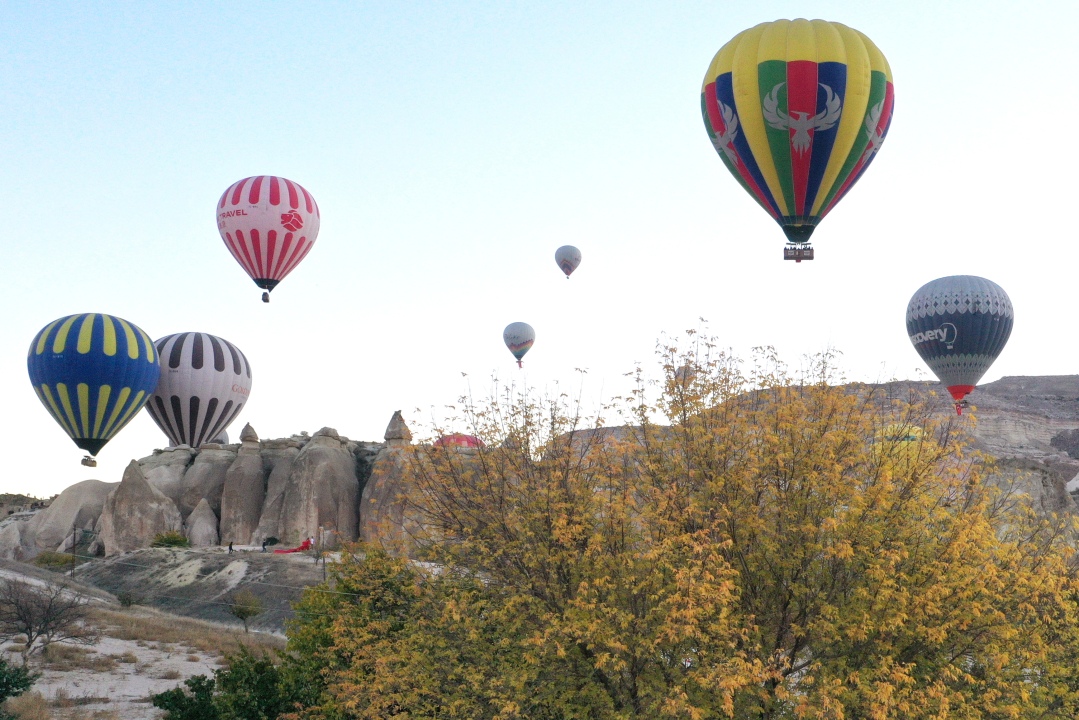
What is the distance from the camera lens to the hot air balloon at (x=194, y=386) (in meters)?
61.0

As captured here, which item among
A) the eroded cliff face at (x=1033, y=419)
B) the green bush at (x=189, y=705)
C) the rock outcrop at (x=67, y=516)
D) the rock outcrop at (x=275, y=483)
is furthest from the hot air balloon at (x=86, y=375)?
the eroded cliff face at (x=1033, y=419)

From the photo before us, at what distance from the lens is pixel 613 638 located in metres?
13.5

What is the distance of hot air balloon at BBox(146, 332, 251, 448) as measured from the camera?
6100 centimetres

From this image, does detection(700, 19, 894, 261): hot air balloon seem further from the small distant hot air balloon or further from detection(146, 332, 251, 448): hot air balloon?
detection(146, 332, 251, 448): hot air balloon

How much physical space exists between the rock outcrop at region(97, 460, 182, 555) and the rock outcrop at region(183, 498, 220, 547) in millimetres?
776

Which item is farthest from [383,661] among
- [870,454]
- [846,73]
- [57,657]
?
[846,73]

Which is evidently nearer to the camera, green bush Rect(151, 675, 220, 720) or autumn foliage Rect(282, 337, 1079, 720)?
autumn foliage Rect(282, 337, 1079, 720)

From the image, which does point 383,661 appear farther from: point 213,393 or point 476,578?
point 213,393

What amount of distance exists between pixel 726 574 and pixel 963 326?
54.7 m

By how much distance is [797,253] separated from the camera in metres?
29.4

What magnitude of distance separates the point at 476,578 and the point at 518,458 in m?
2.35

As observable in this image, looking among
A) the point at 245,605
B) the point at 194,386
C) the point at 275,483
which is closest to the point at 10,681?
the point at 245,605

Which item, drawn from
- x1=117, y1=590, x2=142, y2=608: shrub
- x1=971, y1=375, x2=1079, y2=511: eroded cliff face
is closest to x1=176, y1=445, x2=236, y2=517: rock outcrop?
x1=117, y1=590, x2=142, y2=608: shrub

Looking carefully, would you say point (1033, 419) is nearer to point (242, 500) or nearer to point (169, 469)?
point (242, 500)
